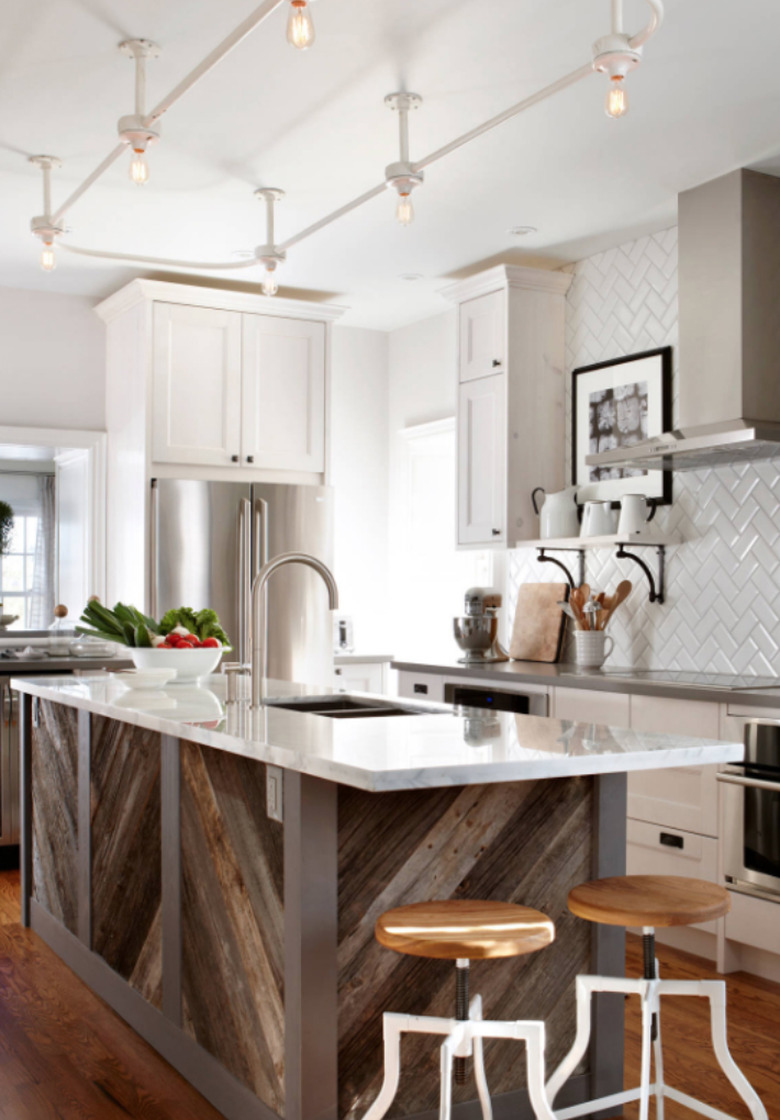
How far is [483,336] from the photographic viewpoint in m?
5.05

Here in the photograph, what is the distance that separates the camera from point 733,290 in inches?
154

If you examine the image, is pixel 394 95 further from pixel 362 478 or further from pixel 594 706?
pixel 362 478

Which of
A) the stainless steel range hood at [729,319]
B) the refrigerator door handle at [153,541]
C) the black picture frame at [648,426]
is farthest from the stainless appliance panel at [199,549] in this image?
the stainless steel range hood at [729,319]

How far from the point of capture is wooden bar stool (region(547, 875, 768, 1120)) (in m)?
1.98

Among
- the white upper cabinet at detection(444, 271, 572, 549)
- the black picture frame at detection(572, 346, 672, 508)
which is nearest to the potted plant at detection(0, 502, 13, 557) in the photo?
the white upper cabinet at detection(444, 271, 572, 549)

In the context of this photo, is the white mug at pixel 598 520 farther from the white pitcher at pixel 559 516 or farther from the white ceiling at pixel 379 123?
the white ceiling at pixel 379 123

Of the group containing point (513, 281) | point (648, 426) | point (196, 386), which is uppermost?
point (513, 281)

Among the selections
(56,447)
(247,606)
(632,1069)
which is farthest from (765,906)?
(56,447)

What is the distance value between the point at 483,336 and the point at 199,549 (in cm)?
164

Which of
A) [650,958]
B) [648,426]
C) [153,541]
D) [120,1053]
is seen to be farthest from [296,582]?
[650,958]

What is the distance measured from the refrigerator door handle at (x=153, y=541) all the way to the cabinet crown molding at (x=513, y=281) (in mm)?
1677

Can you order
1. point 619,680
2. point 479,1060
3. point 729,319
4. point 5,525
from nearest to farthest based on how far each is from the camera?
point 479,1060 → point 619,680 → point 729,319 → point 5,525

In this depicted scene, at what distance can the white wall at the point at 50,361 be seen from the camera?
5.48m

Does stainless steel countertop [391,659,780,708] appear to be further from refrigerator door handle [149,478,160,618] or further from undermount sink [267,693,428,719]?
refrigerator door handle [149,478,160,618]
